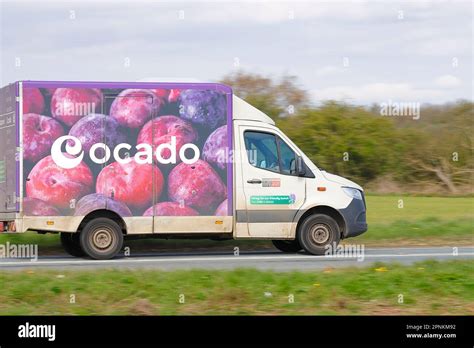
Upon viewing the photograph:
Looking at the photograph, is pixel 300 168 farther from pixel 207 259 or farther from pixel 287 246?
pixel 207 259

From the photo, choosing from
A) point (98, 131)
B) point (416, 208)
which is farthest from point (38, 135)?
point (416, 208)

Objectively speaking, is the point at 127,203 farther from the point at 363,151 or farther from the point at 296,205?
the point at 363,151

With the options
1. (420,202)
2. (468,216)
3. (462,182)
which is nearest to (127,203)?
(468,216)

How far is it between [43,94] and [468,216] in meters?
14.2

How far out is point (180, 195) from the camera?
15898 millimetres

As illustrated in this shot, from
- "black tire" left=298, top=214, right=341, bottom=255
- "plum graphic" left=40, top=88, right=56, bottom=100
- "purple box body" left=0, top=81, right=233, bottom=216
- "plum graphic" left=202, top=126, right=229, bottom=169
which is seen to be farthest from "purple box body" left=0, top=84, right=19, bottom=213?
"black tire" left=298, top=214, right=341, bottom=255

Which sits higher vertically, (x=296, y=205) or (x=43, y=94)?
(x=43, y=94)

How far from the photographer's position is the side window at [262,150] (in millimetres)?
16312

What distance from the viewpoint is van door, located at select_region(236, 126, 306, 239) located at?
16.2m

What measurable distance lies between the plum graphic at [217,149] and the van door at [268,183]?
33 centimetres

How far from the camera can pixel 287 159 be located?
54.0 ft

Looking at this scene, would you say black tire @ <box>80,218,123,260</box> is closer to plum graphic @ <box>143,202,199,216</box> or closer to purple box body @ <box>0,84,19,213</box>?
plum graphic @ <box>143,202,199,216</box>

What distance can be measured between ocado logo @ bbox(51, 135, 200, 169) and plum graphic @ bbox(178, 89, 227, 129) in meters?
0.48

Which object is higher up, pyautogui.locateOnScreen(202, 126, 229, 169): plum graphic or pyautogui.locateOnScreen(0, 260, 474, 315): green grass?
pyautogui.locateOnScreen(202, 126, 229, 169): plum graphic
